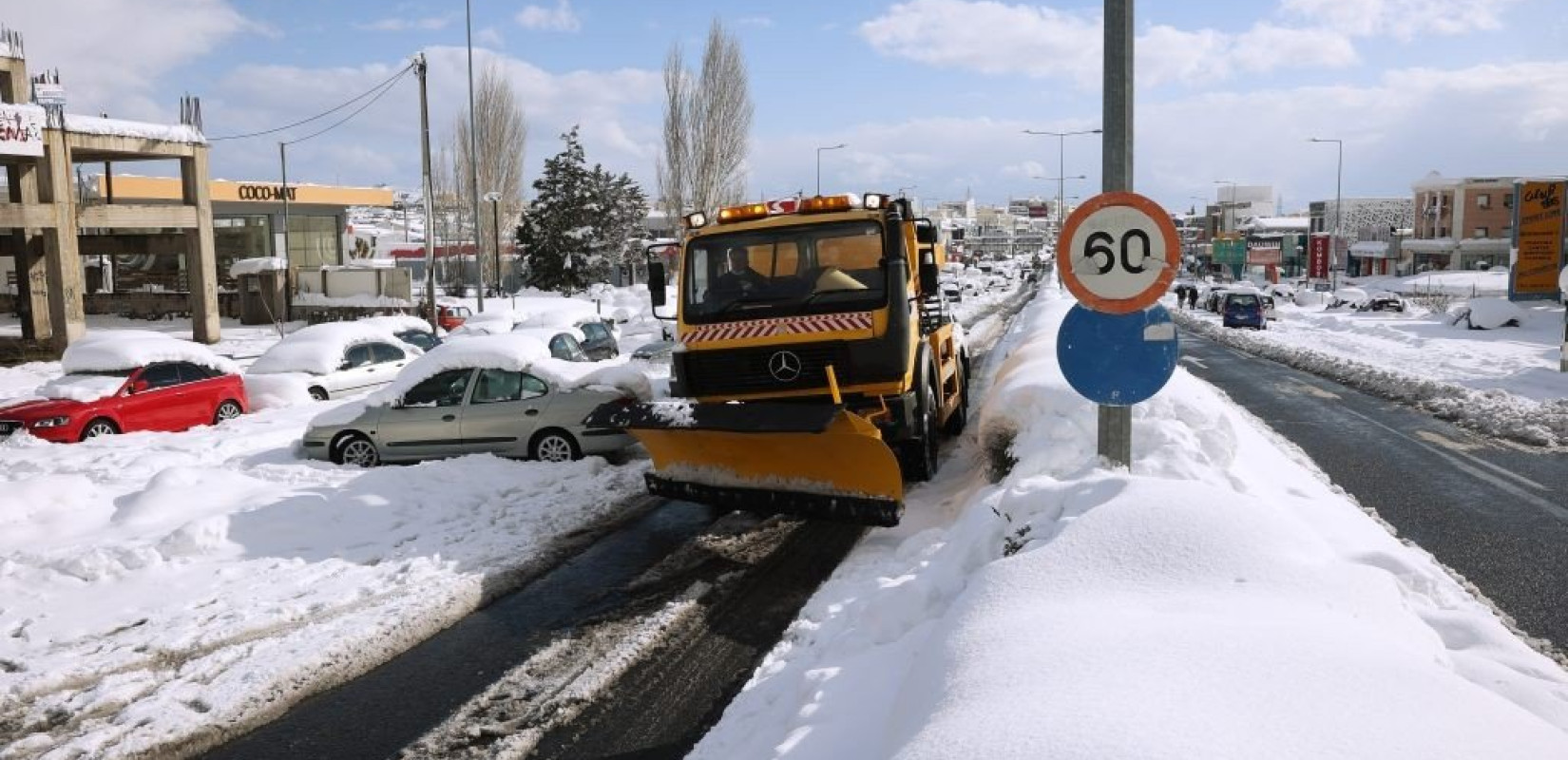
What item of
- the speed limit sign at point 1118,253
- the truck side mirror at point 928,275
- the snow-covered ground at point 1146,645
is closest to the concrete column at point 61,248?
the truck side mirror at point 928,275

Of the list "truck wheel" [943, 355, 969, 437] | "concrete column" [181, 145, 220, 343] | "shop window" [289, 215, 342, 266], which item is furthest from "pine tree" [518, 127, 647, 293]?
"truck wheel" [943, 355, 969, 437]

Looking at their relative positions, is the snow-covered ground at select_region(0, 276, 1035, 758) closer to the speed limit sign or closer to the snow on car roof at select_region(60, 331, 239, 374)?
the snow on car roof at select_region(60, 331, 239, 374)

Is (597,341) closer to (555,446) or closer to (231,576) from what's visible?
(555,446)

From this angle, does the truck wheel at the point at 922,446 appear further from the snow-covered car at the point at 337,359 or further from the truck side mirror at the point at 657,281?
the snow-covered car at the point at 337,359

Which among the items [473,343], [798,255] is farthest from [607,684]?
[473,343]

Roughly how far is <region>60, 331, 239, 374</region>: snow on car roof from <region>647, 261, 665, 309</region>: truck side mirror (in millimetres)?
10669

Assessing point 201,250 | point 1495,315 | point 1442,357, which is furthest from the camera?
point 201,250

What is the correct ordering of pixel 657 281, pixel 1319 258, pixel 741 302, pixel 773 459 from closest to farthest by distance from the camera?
pixel 773 459, pixel 741 302, pixel 657 281, pixel 1319 258

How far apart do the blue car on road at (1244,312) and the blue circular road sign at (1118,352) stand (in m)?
36.9

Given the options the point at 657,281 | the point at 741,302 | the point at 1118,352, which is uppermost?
the point at 657,281

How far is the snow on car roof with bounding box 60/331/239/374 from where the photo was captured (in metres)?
16.6

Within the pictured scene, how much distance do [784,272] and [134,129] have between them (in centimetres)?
3139

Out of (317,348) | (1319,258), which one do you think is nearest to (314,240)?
(317,348)

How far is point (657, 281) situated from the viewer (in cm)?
1050
